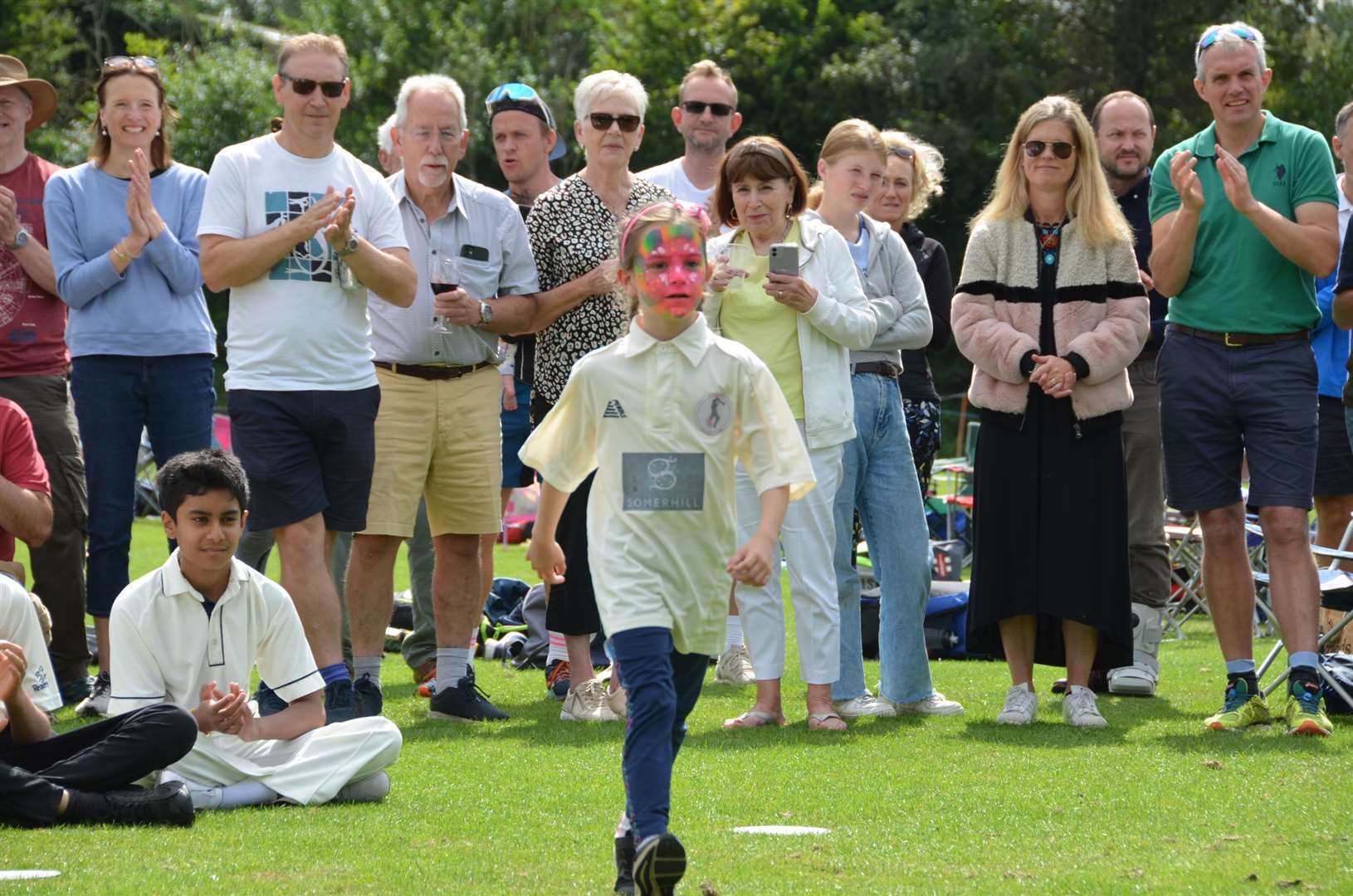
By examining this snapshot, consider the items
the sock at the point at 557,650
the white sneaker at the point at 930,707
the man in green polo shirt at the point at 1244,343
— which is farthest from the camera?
the sock at the point at 557,650

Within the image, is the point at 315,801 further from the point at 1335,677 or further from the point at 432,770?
the point at 1335,677

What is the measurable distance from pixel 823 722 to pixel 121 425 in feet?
10.4

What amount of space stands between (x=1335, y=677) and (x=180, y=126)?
34.7m

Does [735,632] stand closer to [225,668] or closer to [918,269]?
[918,269]

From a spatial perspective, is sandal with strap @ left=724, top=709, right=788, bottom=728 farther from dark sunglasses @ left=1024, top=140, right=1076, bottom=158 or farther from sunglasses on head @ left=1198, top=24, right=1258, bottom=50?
sunglasses on head @ left=1198, top=24, right=1258, bottom=50

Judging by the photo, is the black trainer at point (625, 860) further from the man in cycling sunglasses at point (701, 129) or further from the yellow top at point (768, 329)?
the man in cycling sunglasses at point (701, 129)

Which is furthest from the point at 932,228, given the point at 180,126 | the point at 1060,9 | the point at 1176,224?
the point at 1176,224

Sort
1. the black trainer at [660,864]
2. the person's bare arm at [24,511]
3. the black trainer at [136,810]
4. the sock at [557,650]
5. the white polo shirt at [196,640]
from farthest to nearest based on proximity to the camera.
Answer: the sock at [557,650] → the person's bare arm at [24,511] → the white polo shirt at [196,640] → the black trainer at [136,810] → the black trainer at [660,864]

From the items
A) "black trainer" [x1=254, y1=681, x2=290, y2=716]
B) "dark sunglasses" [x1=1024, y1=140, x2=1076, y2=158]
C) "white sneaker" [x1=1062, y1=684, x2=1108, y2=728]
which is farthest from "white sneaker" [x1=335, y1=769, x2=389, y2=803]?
"dark sunglasses" [x1=1024, y1=140, x2=1076, y2=158]

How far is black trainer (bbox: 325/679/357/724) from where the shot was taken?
660 centimetres

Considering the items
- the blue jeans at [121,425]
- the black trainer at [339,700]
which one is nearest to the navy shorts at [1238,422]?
the black trainer at [339,700]

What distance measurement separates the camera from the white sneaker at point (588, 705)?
734 cm

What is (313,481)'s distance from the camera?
673 cm

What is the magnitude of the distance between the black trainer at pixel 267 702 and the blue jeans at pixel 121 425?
1.67 metres
